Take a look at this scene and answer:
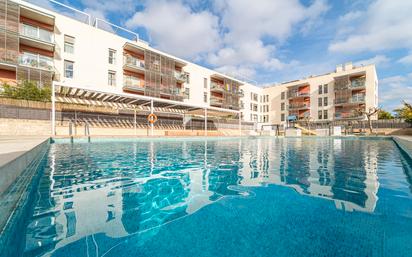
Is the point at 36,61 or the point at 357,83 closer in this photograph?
the point at 36,61

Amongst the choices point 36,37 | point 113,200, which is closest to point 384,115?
point 113,200

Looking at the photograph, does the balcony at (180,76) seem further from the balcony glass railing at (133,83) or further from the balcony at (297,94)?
the balcony at (297,94)

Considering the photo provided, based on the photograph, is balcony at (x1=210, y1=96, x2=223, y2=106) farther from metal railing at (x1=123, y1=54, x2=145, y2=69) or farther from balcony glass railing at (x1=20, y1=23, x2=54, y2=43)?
balcony glass railing at (x1=20, y1=23, x2=54, y2=43)

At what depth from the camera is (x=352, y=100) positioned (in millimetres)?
29562

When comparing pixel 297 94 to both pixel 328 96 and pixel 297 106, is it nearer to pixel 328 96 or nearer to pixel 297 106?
pixel 297 106

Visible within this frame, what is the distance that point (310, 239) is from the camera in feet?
5.52

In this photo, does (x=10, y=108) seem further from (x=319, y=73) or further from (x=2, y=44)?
(x=319, y=73)

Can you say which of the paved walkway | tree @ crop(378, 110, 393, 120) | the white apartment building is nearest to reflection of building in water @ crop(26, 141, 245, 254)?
the paved walkway

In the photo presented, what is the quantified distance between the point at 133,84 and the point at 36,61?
8056 millimetres

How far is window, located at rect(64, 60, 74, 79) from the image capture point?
16850 mm

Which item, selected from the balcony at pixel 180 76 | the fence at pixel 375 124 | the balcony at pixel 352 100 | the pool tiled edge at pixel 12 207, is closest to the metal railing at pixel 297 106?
the fence at pixel 375 124

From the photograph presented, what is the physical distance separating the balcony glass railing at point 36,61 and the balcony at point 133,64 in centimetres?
645

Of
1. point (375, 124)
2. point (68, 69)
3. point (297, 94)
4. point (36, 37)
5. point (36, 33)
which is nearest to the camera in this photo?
point (36, 37)

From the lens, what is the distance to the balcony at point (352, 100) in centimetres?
2886
